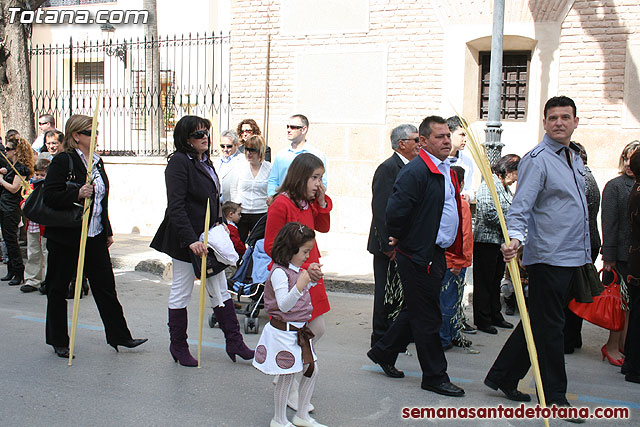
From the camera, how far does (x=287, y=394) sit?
4266 mm

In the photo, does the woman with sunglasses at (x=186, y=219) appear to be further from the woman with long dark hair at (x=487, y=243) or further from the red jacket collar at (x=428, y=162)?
the woman with long dark hair at (x=487, y=243)

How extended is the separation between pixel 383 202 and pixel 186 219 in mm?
1623

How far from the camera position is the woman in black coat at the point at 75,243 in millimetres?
5570

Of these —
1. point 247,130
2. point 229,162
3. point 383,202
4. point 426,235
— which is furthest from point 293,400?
point 247,130

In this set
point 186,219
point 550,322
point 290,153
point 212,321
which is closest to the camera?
point 550,322

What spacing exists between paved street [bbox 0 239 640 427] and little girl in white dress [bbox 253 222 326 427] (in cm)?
39

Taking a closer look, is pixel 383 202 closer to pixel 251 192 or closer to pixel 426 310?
pixel 426 310

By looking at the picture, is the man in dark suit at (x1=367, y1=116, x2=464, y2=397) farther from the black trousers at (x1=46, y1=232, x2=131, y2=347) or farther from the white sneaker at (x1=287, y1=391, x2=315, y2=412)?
the black trousers at (x1=46, y1=232, x2=131, y2=347)

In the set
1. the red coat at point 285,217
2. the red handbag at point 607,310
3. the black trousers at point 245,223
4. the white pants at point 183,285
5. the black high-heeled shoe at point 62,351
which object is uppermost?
the red coat at point 285,217

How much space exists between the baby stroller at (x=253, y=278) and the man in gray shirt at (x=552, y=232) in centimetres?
263

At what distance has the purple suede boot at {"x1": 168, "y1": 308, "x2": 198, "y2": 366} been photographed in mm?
5516

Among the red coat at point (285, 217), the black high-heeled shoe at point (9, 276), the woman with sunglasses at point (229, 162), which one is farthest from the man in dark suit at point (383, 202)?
the black high-heeled shoe at point (9, 276)

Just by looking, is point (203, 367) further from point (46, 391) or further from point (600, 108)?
point (600, 108)

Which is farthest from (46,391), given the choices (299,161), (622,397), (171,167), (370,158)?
(370,158)
